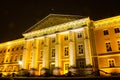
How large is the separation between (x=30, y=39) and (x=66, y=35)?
12436 mm

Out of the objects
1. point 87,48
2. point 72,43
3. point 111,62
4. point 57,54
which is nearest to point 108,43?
point 111,62

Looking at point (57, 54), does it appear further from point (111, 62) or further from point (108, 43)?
point (111, 62)

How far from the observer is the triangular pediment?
122 ft

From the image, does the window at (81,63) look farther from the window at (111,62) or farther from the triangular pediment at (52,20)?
the triangular pediment at (52,20)

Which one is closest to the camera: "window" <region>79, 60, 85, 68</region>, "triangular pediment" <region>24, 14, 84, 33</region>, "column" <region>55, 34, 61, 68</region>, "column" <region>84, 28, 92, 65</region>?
"column" <region>84, 28, 92, 65</region>

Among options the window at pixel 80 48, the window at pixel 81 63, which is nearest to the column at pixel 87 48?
the window at pixel 81 63

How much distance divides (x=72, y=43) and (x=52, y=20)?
10462 millimetres

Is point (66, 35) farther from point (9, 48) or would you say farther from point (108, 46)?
point (9, 48)

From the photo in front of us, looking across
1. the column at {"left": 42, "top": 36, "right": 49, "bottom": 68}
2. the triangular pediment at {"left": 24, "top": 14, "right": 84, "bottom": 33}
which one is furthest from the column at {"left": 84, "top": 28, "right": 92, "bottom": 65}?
the column at {"left": 42, "top": 36, "right": 49, "bottom": 68}

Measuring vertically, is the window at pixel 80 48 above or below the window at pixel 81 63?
above

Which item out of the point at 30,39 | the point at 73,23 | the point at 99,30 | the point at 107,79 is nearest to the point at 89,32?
the point at 99,30

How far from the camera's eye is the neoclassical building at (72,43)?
104 ft

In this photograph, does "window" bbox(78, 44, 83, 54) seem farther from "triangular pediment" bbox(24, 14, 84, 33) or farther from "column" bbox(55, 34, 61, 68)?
"triangular pediment" bbox(24, 14, 84, 33)

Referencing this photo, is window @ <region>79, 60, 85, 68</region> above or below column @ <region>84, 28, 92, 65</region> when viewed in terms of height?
below
